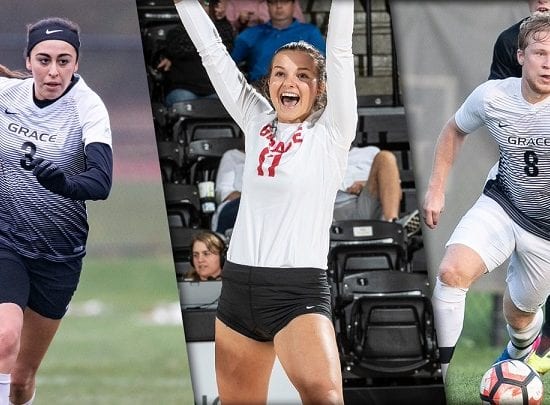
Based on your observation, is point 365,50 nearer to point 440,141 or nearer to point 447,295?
point 440,141

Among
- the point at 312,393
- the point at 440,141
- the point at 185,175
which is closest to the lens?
the point at 312,393

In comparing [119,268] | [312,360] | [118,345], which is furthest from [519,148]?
[118,345]

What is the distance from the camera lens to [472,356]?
5.96 metres

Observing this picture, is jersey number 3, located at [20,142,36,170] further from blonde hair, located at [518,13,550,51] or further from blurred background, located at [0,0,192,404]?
blonde hair, located at [518,13,550,51]

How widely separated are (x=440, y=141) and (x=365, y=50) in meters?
1.15

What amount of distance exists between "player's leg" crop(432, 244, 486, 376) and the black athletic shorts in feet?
2.29

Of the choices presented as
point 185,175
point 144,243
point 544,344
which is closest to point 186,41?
point 185,175

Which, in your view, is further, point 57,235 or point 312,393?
point 57,235

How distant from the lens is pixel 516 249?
567cm

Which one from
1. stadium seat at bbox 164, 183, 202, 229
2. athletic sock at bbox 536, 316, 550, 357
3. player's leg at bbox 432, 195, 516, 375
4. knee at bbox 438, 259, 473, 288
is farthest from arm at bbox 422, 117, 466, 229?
stadium seat at bbox 164, 183, 202, 229

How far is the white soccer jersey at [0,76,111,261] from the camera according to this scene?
546 centimetres

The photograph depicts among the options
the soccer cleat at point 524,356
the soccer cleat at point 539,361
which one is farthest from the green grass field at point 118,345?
the soccer cleat at point 539,361

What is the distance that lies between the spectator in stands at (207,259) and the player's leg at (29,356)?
30.8 inches

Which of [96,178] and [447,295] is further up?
[96,178]
